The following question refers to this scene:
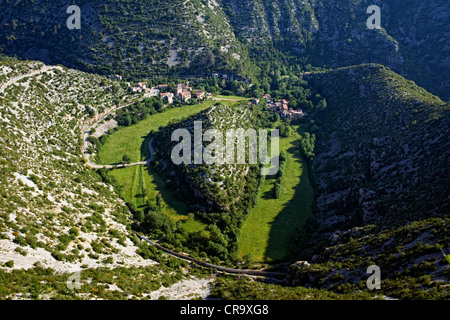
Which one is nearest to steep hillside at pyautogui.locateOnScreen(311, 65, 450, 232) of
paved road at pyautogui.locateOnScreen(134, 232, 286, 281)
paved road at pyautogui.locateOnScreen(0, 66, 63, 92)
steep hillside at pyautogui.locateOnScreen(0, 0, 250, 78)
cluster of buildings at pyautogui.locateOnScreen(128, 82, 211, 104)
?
paved road at pyautogui.locateOnScreen(134, 232, 286, 281)

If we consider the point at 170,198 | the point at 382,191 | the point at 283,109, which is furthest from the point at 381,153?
the point at 283,109

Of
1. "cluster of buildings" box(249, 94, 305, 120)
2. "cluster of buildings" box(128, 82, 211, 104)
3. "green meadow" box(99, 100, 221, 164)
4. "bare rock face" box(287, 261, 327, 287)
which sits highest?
"cluster of buildings" box(128, 82, 211, 104)

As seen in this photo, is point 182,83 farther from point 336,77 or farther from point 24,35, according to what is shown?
point 24,35

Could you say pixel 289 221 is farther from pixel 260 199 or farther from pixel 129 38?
pixel 129 38

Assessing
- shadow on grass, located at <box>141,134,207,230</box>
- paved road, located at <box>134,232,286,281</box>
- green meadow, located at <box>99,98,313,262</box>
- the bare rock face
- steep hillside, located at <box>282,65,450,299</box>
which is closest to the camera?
steep hillside, located at <box>282,65,450,299</box>

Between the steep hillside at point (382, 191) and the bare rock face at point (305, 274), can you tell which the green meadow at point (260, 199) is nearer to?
the steep hillside at point (382, 191)

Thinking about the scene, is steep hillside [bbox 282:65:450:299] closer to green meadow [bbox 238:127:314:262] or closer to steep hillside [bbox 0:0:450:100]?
green meadow [bbox 238:127:314:262]
